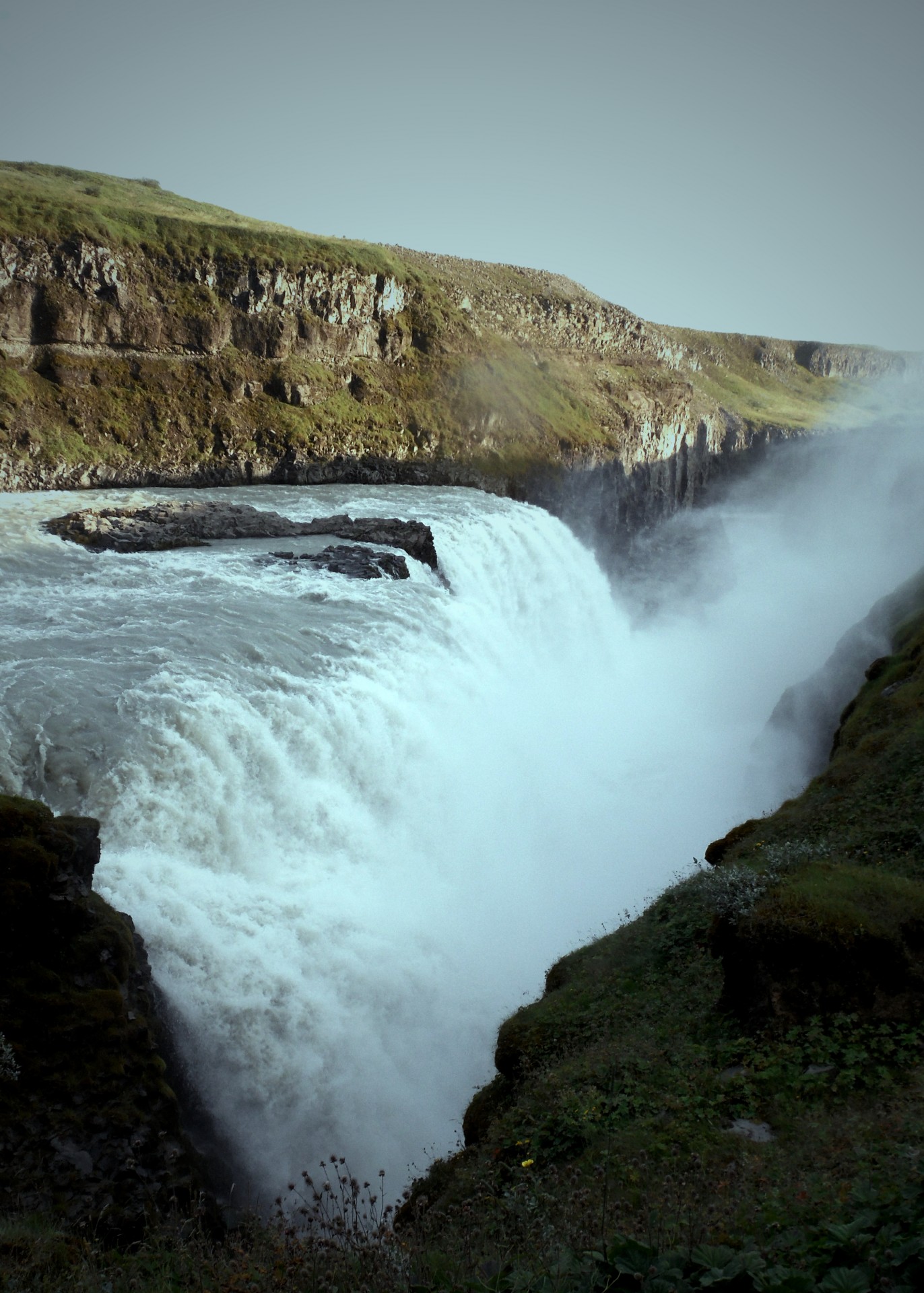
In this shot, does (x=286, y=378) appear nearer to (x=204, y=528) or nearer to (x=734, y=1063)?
(x=204, y=528)

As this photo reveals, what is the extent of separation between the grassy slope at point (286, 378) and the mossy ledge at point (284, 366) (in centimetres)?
14

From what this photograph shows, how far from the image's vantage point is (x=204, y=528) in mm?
34500

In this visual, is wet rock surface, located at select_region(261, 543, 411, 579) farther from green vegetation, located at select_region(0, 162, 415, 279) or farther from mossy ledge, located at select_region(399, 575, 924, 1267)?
green vegetation, located at select_region(0, 162, 415, 279)

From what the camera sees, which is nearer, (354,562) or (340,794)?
(340,794)

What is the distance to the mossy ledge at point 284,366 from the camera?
42.7 meters

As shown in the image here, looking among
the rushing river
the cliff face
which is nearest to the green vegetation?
the cliff face

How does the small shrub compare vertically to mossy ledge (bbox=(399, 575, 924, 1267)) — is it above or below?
below

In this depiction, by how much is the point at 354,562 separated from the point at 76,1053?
2296 centimetres

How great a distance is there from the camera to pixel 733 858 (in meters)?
14.6

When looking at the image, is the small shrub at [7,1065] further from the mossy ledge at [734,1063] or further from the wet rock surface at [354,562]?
the wet rock surface at [354,562]

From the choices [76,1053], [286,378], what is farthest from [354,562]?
[286,378]

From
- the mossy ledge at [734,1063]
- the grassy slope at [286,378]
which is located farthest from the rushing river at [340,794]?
the grassy slope at [286,378]

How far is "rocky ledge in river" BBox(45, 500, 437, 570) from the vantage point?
99.8 ft

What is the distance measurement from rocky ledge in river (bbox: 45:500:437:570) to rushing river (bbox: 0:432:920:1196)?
1.32 m
